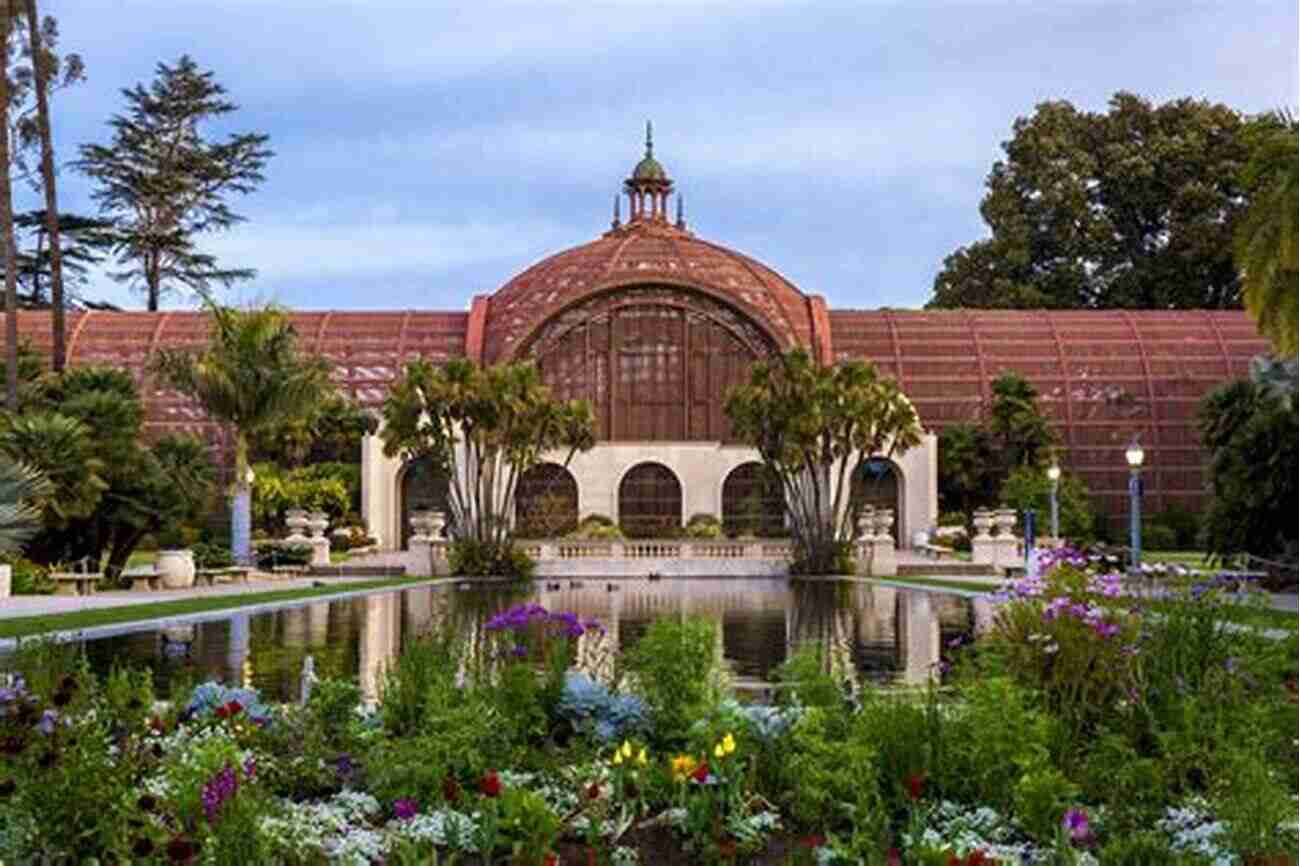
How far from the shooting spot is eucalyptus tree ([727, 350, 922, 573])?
43.8 meters

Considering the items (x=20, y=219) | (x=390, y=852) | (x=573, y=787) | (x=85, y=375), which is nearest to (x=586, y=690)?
(x=573, y=787)

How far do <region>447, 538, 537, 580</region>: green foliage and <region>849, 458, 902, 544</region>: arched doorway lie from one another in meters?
19.1

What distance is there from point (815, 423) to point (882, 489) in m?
18.7

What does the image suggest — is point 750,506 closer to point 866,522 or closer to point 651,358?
point 651,358

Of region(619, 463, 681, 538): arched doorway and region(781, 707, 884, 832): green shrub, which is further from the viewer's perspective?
region(619, 463, 681, 538): arched doorway

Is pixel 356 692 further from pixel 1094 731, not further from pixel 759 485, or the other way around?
pixel 759 485

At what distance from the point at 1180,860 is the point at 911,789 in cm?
148

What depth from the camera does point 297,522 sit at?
165 ft

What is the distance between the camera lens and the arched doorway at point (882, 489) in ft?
199

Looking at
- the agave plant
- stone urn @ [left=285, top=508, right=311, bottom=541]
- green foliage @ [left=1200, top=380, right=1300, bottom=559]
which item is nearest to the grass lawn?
the agave plant

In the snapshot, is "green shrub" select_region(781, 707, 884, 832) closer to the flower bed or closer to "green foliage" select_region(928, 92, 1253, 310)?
the flower bed

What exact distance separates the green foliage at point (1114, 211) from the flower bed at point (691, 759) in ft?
218

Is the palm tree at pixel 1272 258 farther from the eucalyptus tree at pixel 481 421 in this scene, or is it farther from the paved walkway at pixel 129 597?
the eucalyptus tree at pixel 481 421

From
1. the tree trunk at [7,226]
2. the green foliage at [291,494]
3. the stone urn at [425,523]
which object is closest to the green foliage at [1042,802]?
the tree trunk at [7,226]
